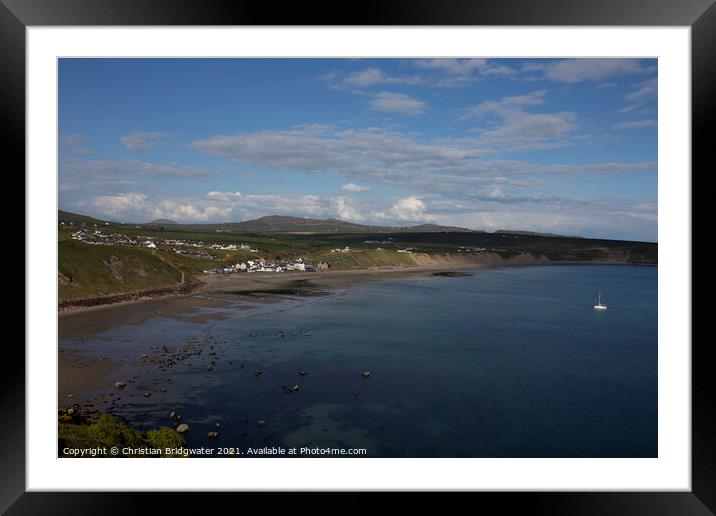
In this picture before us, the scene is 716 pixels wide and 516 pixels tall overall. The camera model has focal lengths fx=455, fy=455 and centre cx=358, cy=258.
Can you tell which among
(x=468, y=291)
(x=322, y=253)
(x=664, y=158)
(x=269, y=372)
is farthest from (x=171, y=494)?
(x=322, y=253)

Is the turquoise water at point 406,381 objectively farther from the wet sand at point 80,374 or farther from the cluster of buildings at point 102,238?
the cluster of buildings at point 102,238

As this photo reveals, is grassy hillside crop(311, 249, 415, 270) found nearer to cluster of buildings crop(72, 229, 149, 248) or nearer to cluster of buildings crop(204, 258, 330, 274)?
cluster of buildings crop(204, 258, 330, 274)

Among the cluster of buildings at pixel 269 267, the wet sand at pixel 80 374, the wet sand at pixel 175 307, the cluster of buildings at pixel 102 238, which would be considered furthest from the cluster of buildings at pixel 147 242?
the wet sand at pixel 80 374

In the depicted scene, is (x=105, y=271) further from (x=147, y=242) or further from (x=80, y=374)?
(x=80, y=374)

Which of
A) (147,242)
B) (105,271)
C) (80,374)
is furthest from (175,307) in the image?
(147,242)

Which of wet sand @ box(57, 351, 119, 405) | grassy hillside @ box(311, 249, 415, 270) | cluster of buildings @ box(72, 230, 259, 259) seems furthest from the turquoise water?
grassy hillside @ box(311, 249, 415, 270)
